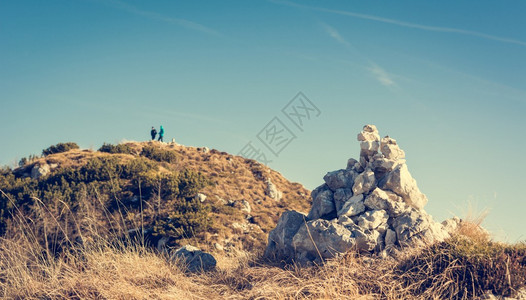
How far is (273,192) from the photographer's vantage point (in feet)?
106

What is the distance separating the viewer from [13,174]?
2892 cm

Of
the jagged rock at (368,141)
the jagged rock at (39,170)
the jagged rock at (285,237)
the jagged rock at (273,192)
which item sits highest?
the jagged rock at (368,141)

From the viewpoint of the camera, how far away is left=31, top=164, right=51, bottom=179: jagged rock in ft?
90.5

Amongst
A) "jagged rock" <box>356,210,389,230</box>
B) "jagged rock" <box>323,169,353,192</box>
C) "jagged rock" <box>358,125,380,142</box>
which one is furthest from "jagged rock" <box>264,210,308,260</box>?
"jagged rock" <box>358,125,380,142</box>

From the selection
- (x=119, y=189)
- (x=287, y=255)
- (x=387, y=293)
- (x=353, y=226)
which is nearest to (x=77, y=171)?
(x=119, y=189)

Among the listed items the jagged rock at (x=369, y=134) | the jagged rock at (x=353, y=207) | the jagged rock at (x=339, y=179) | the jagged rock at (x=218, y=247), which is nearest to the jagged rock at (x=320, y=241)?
the jagged rock at (x=353, y=207)

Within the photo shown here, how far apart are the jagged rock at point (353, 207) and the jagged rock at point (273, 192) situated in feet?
72.2

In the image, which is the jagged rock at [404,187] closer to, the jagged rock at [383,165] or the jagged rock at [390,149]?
the jagged rock at [383,165]

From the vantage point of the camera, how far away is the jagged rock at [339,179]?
11008 mm

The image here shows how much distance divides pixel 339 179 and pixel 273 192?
21552 mm

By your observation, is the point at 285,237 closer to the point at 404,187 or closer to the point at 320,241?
the point at 320,241

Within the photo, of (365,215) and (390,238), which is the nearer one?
(390,238)

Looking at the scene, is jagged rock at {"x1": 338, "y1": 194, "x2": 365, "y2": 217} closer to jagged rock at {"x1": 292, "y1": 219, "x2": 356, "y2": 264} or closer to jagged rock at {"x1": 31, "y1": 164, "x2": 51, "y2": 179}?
jagged rock at {"x1": 292, "y1": 219, "x2": 356, "y2": 264}

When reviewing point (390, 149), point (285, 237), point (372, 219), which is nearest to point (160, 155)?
point (285, 237)
